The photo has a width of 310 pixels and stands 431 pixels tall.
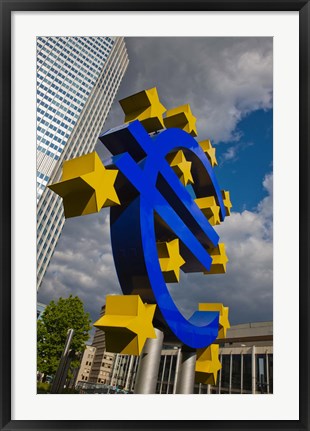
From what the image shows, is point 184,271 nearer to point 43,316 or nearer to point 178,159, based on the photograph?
point 178,159

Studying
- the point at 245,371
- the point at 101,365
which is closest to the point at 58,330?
the point at 245,371

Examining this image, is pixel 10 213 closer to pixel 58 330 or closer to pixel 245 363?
pixel 58 330

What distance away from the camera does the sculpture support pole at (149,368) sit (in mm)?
4289

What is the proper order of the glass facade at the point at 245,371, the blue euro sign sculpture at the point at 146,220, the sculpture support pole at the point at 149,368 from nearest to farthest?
1. the blue euro sign sculpture at the point at 146,220
2. the sculpture support pole at the point at 149,368
3. the glass facade at the point at 245,371

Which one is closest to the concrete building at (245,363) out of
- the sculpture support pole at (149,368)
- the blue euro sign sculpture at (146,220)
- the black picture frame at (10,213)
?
the sculpture support pole at (149,368)

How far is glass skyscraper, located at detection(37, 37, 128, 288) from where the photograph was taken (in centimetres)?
5969

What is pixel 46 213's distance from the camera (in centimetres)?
5884

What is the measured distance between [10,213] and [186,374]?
4.78 meters

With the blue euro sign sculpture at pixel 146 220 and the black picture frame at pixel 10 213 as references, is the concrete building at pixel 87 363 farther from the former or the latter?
the black picture frame at pixel 10 213

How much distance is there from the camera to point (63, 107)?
69.2 metres

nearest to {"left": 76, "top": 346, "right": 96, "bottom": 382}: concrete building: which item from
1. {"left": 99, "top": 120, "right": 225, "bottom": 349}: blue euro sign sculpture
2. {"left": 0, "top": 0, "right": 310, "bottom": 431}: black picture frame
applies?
{"left": 99, "top": 120, "right": 225, "bottom": 349}: blue euro sign sculpture

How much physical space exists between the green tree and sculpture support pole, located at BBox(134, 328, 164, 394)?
614 inches

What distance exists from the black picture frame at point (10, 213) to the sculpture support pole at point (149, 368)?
60.5 inches

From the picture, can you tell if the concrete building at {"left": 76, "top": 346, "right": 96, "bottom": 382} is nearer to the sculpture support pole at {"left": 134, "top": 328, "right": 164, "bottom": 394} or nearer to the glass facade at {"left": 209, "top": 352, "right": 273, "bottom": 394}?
the glass facade at {"left": 209, "top": 352, "right": 273, "bottom": 394}
